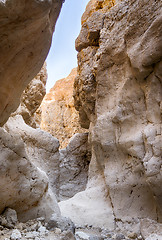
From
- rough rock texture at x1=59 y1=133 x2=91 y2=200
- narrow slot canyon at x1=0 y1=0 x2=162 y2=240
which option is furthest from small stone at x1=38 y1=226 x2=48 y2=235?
rough rock texture at x1=59 y1=133 x2=91 y2=200

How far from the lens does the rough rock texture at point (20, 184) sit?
283cm

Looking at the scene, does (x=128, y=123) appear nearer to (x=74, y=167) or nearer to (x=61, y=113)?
(x=74, y=167)

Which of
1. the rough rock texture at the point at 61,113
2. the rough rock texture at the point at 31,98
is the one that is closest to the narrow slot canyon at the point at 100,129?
the rough rock texture at the point at 31,98

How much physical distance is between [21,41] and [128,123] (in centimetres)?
242

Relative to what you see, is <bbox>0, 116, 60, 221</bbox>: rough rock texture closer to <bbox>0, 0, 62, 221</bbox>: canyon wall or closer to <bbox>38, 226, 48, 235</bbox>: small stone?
<bbox>0, 0, 62, 221</bbox>: canyon wall

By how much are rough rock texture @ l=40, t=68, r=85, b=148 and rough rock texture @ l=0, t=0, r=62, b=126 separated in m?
9.45

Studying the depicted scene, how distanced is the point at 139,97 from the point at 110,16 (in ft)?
8.62

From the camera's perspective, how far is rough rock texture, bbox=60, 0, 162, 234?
347cm

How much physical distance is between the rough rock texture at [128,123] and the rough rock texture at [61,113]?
7.52 m

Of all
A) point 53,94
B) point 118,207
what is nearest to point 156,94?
point 118,207

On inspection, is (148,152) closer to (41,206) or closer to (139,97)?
(139,97)

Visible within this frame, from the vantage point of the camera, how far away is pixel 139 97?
12.9 ft

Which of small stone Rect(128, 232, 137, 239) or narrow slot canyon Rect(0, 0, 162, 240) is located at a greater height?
narrow slot canyon Rect(0, 0, 162, 240)

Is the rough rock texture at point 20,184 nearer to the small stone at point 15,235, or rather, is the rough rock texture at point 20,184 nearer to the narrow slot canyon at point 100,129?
the narrow slot canyon at point 100,129
